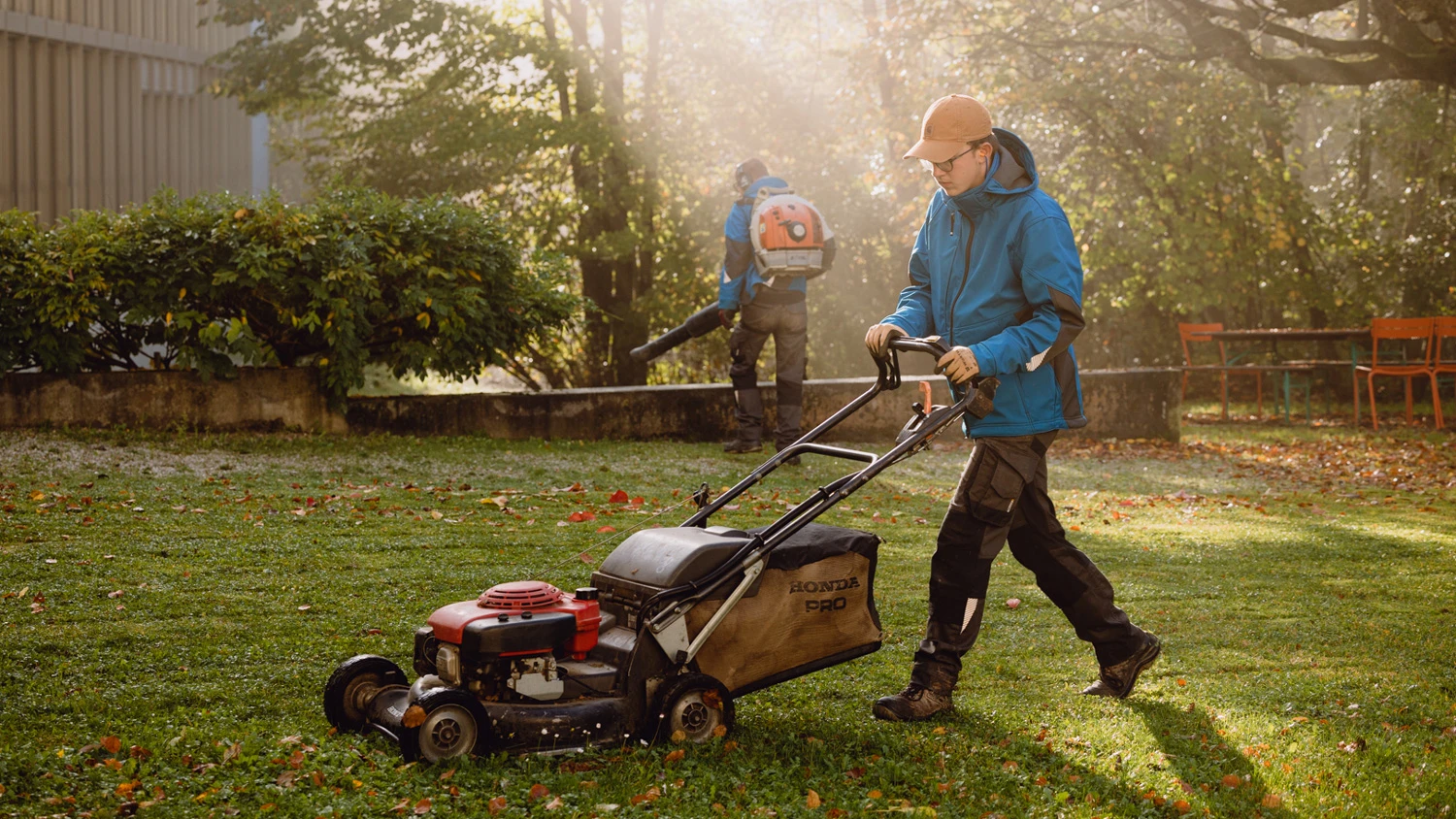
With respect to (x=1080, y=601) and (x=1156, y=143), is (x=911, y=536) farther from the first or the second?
(x=1156, y=143)

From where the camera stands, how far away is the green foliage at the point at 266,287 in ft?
32.7

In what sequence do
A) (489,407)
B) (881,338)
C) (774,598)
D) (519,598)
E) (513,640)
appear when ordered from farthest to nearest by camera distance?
1. (489,407)
2. (881,338)
3. (774,598)
4. (519,598)
5. (513,640)

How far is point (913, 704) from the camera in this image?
4.29m

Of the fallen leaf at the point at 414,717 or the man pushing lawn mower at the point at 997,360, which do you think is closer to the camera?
the fallen leaf at the point at 414,717

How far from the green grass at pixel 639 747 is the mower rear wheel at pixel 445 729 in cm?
6

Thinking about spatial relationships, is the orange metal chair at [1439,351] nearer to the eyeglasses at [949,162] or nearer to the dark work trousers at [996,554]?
the dark work trousers at [996,554]

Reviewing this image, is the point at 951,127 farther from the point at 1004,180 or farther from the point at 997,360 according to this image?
the point at 997,360

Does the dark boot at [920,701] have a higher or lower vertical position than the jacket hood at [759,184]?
lower

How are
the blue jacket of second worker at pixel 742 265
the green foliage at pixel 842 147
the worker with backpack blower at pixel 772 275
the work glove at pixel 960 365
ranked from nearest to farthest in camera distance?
the work glove at pixel 960 365 → the worker with backpack blower at pixel 772 275 → the blue jacket of second worker at pixel 742 265 → the green foliage at pixel 842 147

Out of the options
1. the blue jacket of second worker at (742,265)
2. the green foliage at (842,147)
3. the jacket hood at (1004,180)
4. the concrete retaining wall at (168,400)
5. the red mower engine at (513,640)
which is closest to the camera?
the red mower engine at (513,640)

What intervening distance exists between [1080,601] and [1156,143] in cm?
1592

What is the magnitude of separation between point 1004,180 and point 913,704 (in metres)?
1.71

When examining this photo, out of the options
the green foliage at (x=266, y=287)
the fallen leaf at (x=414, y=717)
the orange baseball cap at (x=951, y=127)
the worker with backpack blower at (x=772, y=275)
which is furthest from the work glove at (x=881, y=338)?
the green foliage at (x=266, y=287)

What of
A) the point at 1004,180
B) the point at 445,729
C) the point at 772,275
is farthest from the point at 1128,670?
the point at 772,275
